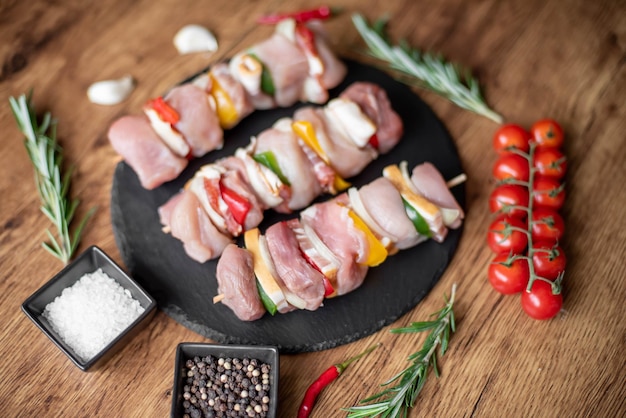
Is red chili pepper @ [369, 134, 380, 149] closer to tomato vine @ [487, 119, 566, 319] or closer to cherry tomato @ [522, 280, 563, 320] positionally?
tomato vine @ [487, 119, 566, 319]

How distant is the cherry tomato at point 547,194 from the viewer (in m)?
4.00

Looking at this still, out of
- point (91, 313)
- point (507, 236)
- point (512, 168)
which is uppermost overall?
point (91, 313)

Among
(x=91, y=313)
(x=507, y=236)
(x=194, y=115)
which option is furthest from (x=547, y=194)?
(x=91, y=313)

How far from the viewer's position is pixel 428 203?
375 cm

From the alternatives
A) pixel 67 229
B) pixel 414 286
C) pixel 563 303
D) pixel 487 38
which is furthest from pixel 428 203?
pixel 67 229

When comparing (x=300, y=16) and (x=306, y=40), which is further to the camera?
(x=300, y=16)

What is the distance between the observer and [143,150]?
155 inches

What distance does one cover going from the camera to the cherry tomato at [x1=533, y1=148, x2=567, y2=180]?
409cm

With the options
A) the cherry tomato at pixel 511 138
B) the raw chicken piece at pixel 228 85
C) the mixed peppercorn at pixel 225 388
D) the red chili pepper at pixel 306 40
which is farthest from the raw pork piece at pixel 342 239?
the cherry tomato at pixel 511 138

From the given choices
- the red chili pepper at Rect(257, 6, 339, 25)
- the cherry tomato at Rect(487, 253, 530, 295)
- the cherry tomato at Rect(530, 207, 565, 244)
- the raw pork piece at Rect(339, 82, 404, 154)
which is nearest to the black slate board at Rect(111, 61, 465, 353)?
the raw pork piece at Rect(339, 82, 404, 154)

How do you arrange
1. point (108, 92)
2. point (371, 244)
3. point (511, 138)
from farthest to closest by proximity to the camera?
point (108, 92) → point (511, 138) → point (371, 244)

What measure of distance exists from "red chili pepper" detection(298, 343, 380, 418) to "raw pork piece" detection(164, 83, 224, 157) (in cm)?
157

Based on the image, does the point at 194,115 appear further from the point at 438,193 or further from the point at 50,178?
the point at 438,193

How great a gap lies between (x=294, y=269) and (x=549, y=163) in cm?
175
